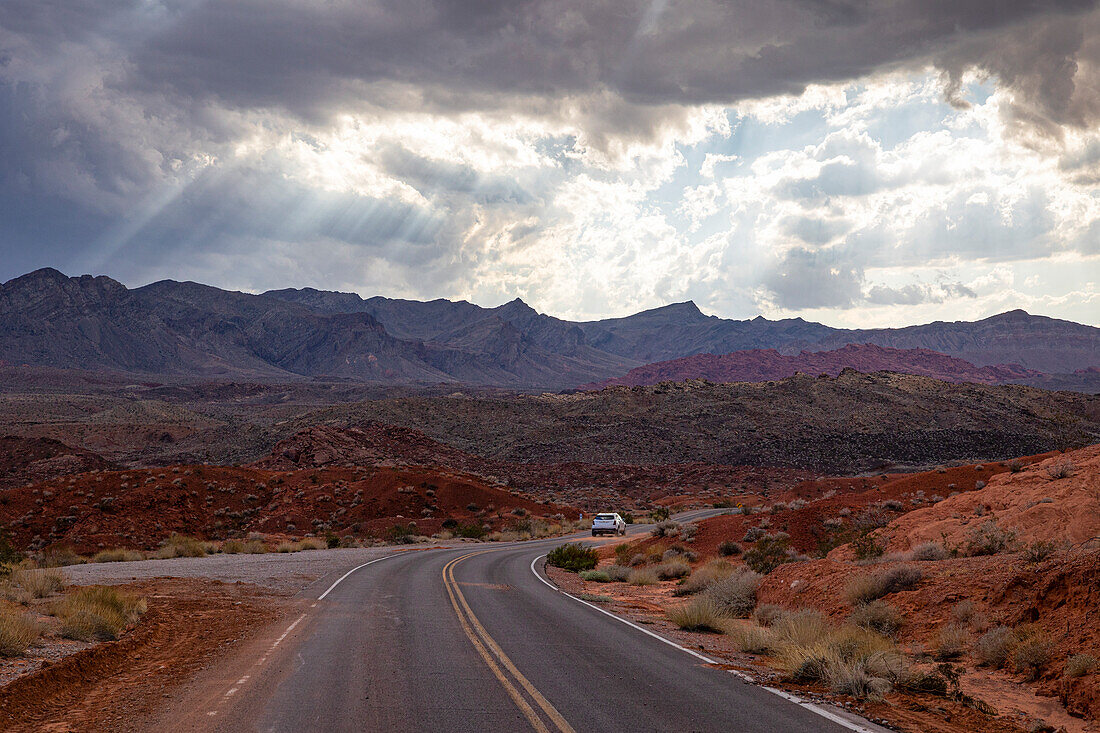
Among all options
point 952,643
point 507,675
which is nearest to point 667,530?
point 952,643

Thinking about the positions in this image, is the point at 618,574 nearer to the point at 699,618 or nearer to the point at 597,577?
the point at 597,577

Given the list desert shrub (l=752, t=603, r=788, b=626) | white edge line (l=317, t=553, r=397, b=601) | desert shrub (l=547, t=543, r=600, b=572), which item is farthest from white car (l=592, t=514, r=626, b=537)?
desert shrub (l=752, t=603, r=788, b=626)

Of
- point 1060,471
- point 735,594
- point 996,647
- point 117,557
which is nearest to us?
point 996,647

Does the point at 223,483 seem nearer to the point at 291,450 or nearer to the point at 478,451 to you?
the point at 291,450

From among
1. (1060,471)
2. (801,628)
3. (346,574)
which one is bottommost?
(346,574)

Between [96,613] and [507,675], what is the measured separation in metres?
8.02

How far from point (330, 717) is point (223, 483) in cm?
4687

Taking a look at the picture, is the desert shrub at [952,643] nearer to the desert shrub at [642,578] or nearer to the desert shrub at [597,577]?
the desert shrub at [642,578]

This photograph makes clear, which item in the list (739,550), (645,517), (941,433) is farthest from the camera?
(941,433)

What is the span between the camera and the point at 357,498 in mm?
50938

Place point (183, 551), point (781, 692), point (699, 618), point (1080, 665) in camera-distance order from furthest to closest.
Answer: point (183, 551), point (699, 618), point (781, 692), point (1080, 665)

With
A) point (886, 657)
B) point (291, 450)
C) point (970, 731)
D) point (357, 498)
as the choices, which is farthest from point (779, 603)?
point (291, 450)

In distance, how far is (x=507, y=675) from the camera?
9.88m

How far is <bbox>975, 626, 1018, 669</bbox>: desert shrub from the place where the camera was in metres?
10.7
